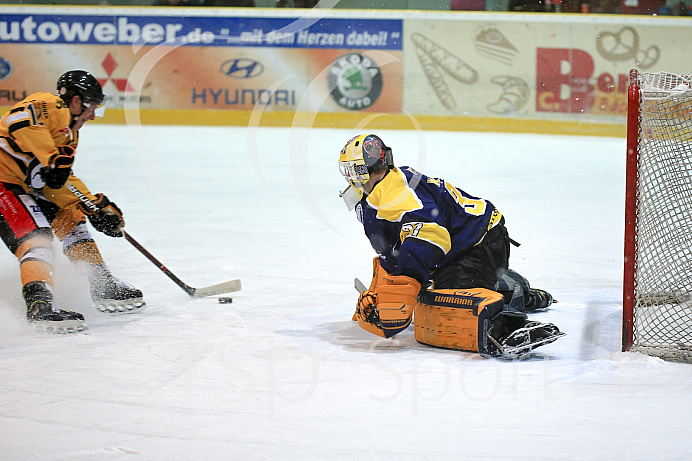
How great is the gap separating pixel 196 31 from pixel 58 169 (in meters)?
7.32

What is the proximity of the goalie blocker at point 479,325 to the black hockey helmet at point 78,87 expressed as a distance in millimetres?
1733

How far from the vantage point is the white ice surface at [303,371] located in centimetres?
202

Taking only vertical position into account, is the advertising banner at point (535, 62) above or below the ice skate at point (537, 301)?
above

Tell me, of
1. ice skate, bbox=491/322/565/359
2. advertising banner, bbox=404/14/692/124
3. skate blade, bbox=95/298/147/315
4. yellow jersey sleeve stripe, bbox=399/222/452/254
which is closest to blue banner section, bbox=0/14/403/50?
advertising banner, bbox=404/14/692/124

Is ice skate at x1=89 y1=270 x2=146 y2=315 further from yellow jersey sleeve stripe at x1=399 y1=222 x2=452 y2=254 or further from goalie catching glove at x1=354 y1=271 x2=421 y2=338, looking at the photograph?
yellow jersey sleeve stripe at x1=399 y1=222 x2=452 y2=254

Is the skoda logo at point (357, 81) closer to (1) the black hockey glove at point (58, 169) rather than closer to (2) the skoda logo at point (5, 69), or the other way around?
(2) the skoda logo at point (5, 69)

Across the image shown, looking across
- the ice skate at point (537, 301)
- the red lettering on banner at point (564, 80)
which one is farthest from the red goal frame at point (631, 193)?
the red lettering on banner at point (564, 80)

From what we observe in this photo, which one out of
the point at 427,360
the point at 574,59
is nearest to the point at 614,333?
the point at 427,360

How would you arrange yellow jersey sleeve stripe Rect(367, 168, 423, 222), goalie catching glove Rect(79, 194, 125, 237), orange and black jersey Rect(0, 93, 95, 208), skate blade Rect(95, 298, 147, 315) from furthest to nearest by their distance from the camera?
goalie catching glove Rect(79, 194, 125, 237) → skate blade Rect(95, 298, 147, 315) → orange and black jersey Rect(0, 93, 95, 208) → yellow jersey sleeve stripe Rect(367, 168, 423, 222)

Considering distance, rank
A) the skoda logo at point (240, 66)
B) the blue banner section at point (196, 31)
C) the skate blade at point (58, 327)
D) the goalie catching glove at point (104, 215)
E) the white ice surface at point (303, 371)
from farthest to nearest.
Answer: the skoda logo at point (240, 66) < the blue banner section at point (196, 31) < the goalie catching glove at point (104, 215) < the skate blade at point (58, 327) < the white ice surface at point (303, 371)

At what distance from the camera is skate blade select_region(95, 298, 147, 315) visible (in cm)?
345

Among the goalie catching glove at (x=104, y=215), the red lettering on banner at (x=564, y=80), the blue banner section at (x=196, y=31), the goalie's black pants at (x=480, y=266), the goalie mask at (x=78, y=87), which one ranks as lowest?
the goalie's black pants at (x=480, y=266)

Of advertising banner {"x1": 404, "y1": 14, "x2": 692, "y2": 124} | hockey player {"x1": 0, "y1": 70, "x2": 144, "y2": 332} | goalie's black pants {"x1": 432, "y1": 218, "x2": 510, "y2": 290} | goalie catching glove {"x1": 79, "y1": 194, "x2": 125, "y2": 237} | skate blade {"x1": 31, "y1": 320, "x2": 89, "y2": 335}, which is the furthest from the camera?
advertising banner {"x1": 404, "y1": 14, "x2": 692, "y2": 124}

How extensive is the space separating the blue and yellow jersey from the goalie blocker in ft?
0.40
